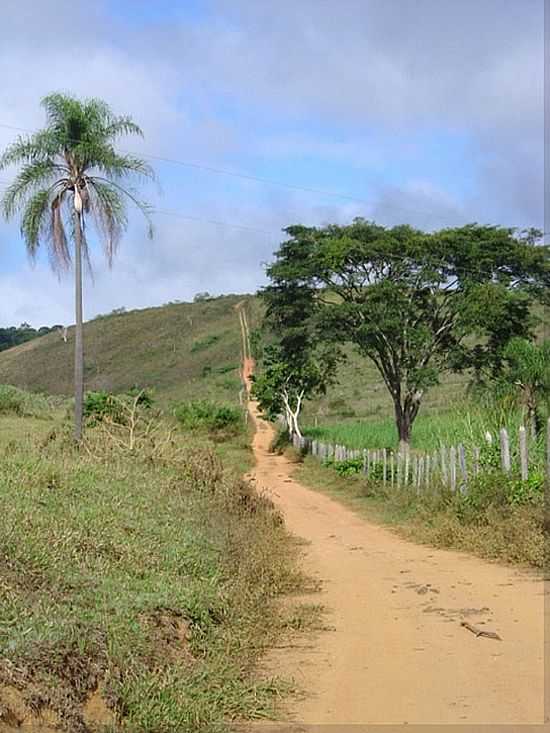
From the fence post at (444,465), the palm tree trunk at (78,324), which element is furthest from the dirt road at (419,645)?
the palm tree trunk at (78,324)

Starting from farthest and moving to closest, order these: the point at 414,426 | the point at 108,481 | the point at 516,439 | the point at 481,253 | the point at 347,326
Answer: the point at 414,426 < the point at 347,326 < the point at 481,253 < the point at 516,439 < the point at 108,481

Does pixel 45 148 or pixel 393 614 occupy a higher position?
pixel 45 148

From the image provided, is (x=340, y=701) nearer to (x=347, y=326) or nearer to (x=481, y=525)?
(x=481, y=525)

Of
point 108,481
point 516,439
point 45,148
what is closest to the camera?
point 108,481

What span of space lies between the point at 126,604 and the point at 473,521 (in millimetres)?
7876

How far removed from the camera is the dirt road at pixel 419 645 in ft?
19.9

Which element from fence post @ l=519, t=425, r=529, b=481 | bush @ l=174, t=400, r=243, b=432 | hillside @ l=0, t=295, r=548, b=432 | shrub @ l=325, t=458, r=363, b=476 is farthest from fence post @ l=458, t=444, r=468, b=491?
hillside @ l=0, t=295, r=548, b=432

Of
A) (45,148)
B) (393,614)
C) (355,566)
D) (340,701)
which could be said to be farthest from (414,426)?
(340,701)

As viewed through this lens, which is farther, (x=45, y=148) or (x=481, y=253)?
(x=481, y=253)

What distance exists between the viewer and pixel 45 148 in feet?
70.0

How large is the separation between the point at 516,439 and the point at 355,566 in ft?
12.8

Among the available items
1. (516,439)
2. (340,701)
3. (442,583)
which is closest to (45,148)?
(516,439)

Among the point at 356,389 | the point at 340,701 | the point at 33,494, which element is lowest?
the point at 340,701

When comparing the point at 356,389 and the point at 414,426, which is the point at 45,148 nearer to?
the point at 414,426
